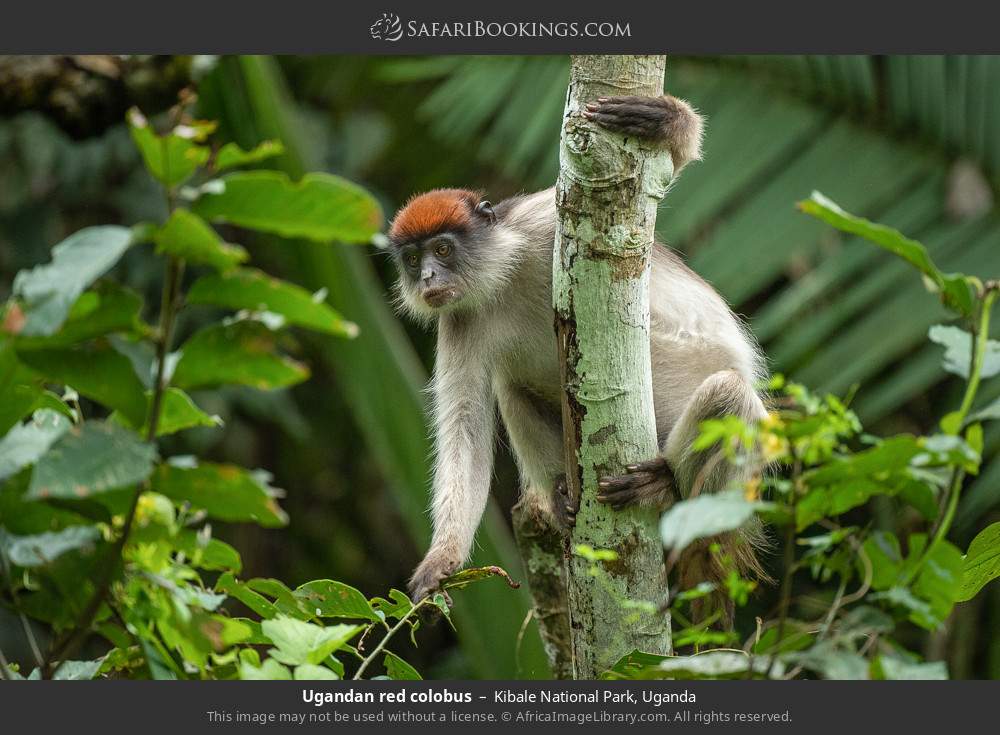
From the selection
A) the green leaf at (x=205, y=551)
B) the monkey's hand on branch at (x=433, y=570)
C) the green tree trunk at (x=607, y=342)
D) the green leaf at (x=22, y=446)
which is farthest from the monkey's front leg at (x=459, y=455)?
the green leaf at (x=22, y=446)

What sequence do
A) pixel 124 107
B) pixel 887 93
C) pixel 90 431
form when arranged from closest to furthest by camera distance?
pixel 90 431 → pixel 887 93 → pixel 124 107

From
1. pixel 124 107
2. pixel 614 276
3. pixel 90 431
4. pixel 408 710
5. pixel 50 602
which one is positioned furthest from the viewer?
pixel 124 107

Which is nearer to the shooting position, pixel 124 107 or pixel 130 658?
pixel 130 658

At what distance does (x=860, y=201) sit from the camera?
697 cm

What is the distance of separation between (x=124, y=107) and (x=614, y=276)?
5636 millimetres

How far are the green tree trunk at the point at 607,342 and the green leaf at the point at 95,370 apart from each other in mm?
1860

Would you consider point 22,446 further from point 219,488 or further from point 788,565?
point 788,565

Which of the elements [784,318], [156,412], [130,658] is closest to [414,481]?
A: [784,318]

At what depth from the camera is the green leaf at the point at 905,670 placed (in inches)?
84.3

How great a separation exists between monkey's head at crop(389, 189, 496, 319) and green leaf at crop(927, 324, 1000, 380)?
3.51 metres

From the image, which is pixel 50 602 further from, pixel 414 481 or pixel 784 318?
pixel 784 318

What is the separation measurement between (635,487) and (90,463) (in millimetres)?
2288

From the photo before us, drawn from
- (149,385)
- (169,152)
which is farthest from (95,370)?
(169,152)

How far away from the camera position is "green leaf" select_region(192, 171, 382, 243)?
2188mm
